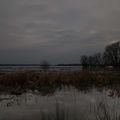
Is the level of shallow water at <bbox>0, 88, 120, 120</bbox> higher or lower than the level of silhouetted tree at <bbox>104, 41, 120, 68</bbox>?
lower

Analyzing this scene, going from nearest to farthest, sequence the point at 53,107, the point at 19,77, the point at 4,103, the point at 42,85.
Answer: the point at 53,107
the point at 4,103
the point at 42,85
the point at 19,77

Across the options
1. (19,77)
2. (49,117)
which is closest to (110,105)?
(49,117)

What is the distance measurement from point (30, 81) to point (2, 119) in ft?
28.1

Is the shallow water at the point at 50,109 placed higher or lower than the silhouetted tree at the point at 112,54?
lower

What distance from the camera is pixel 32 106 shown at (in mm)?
8273

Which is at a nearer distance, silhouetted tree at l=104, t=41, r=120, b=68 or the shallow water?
the shallow water

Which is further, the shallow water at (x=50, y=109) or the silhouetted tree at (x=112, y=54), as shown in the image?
the silhouetted tree at (x=112, y=54)

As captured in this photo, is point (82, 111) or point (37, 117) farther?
point (82, 111)

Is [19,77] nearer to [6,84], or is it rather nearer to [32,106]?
[6,84]

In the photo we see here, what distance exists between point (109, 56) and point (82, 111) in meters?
57.1

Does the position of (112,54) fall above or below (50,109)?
above

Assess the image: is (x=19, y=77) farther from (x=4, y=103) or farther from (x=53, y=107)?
(x=53, y=107)

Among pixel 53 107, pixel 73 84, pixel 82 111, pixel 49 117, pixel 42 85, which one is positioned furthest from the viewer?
pixel 73 84

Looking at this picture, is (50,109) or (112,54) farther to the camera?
(112,54)
